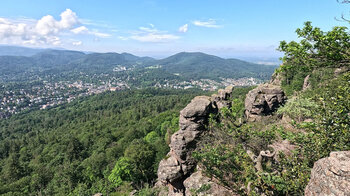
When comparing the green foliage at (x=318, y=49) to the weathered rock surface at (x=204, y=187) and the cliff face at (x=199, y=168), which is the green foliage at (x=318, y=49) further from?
the weathered rock surface at (x=204, y=187)

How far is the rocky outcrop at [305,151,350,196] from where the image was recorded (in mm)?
4566

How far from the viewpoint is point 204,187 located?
10.6 m

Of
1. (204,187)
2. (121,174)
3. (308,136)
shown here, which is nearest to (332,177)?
(308,136)

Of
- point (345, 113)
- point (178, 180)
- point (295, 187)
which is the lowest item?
point (178, 180)

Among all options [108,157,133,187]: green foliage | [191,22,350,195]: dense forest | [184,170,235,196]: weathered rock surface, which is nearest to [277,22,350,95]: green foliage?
[191,22,350,195]: dense forest

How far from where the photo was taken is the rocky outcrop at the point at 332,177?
4.57 meters

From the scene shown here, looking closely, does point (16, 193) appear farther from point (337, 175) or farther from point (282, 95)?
point (282, 95)

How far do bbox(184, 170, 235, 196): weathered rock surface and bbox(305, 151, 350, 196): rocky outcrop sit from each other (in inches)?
230

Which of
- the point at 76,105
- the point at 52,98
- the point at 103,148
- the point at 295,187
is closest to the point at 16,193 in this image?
the point at 103,148

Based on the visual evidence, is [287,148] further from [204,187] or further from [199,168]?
[199,168]

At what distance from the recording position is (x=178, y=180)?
14289 millimetres

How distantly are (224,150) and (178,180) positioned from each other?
5.95 metres

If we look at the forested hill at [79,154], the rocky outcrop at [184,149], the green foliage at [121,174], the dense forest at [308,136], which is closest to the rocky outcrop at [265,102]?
the rocky outcrop at [184,149]

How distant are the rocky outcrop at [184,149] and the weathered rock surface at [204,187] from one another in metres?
2.07
